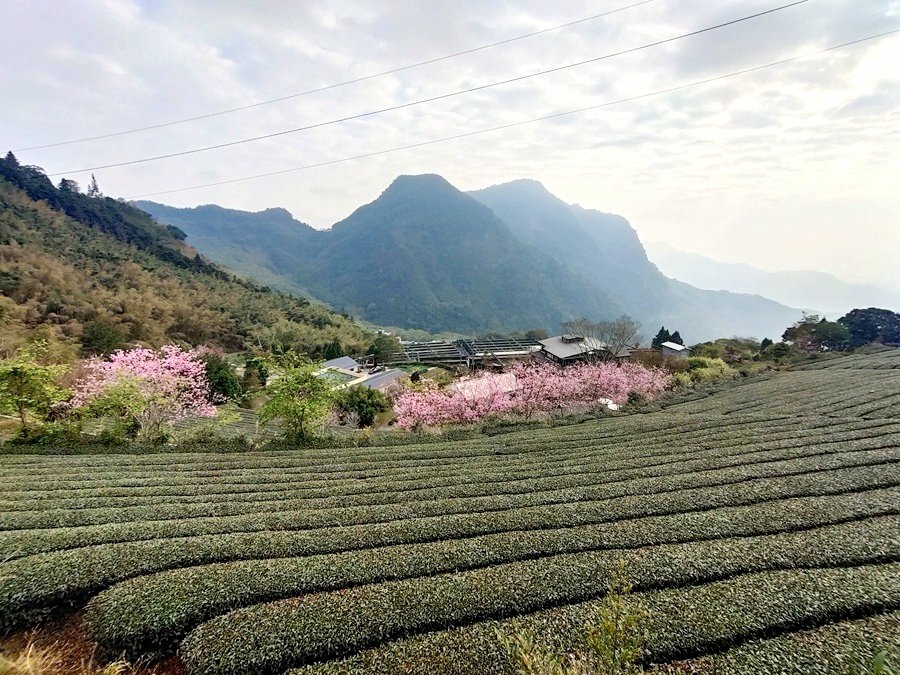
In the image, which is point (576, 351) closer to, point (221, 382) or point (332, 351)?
point (332, 351)

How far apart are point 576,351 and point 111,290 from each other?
55248 millimetres

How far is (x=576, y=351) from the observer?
45.2m

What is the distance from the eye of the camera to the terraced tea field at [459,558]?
14.0ft

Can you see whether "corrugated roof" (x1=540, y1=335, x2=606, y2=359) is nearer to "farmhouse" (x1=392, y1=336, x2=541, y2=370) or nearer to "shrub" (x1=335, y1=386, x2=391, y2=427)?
"farmhouse" (x1=392, y1=336, x2=541, y2=370)

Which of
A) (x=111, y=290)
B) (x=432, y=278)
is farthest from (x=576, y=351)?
(x=432, y=278)

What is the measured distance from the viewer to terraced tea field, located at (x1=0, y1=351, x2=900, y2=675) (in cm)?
426

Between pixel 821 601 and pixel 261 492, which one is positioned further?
pixel 261 492

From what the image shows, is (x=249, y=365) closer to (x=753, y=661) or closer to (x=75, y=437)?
(x=75, y=437)

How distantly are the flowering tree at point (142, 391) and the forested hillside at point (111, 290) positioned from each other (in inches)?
464

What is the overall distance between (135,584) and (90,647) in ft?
2.23

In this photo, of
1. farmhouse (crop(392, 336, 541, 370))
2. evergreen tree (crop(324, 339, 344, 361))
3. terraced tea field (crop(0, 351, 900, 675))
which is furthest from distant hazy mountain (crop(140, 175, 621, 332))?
terraced tea field (crop(0, 351, 900, 675))

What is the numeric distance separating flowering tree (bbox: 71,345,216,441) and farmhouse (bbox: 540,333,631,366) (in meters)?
35.6

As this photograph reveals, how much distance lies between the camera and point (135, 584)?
5090mm

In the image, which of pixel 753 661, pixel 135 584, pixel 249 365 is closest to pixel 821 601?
pixel 753 661
